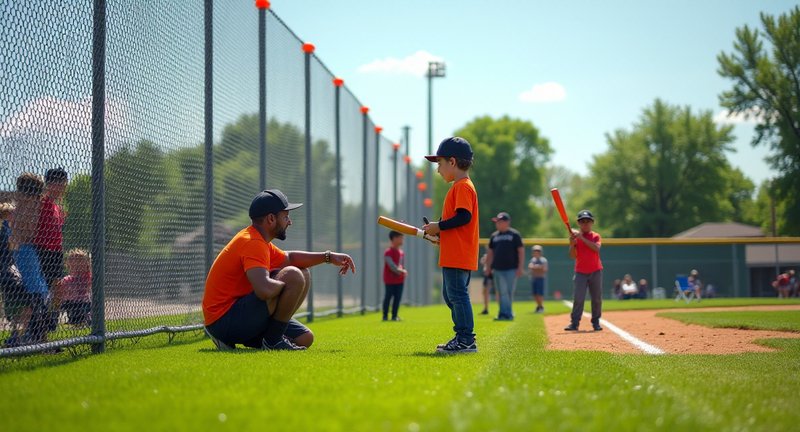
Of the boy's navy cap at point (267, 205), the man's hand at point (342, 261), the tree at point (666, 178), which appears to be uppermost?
the tree at point (666, 178)

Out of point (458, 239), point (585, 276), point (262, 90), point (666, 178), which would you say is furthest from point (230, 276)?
point (666, 178)

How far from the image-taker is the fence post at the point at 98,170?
7.58 metres

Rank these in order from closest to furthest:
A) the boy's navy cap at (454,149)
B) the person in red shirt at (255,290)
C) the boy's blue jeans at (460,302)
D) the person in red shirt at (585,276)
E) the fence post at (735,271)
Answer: the person in red shirt at (255,290), the boy's blue jeans at (460,302), the boy's navy cap at (454,149), the person in red shirt at (585,276), the fence post at (735,271)

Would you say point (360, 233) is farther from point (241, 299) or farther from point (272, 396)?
point (272, 396)

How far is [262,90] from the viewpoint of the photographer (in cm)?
1221

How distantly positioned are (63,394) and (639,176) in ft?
223

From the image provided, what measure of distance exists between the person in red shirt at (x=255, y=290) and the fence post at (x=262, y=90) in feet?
14.3

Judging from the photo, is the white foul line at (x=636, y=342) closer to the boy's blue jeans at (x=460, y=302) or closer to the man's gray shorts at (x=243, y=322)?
the boy's blue jeans at (x=460, y=302)

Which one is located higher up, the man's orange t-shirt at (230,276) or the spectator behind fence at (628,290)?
the man's orange t-shirt at (230,276)

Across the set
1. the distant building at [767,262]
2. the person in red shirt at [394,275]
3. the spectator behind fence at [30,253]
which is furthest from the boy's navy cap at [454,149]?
the distant building at [767,262]

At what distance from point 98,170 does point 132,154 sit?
0.87 meters

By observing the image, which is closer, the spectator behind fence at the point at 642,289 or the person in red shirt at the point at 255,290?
the person in red shirt at the point at 255,290

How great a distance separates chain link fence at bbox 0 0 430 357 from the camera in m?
6.63

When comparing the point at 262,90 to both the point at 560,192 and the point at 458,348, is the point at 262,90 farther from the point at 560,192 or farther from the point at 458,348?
the point at 560,192
